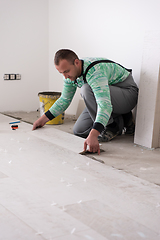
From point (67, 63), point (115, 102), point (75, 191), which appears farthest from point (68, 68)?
point (75, 191)

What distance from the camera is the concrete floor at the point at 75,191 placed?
1.23 meters

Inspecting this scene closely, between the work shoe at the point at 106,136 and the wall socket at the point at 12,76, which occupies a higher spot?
the wall socket at the point at 12,76

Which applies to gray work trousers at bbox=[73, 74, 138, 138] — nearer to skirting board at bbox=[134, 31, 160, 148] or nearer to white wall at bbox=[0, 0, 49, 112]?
skirting board at bbox=[134, 31, 160, 148]

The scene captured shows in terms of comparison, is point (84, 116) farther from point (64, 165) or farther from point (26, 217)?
point (26, 217)

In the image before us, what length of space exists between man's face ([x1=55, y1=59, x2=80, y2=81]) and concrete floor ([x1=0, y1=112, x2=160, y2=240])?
61 cm

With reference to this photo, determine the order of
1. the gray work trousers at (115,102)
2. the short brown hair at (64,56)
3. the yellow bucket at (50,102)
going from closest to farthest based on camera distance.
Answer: the short brown hair at (64,56), the gray work trousers at (115,102), the yellow bucket at (50,102)

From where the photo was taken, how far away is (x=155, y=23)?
2.73m

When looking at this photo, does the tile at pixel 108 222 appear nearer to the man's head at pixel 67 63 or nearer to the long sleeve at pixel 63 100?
the man's head at pixel 67 63

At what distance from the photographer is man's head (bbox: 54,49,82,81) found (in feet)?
7.18

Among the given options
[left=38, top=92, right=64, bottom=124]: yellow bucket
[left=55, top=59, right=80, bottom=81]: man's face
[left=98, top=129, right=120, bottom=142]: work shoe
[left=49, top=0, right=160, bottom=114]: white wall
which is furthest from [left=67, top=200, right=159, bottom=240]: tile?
[left=38, top=92, right=64, bottom=124]: yellow bucket

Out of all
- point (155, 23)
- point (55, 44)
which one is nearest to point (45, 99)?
point (55, 44)

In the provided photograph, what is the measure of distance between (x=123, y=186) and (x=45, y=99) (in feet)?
6.58

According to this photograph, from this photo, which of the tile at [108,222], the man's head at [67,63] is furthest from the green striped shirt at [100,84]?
the tile at [108,222]

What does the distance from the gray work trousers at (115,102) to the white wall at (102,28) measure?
1.04ft
